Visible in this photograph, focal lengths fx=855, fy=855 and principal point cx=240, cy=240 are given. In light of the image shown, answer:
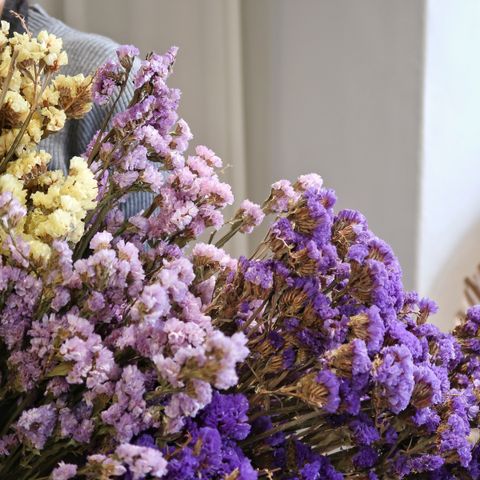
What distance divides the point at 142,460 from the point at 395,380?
124 mm

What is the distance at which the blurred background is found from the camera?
1582mm

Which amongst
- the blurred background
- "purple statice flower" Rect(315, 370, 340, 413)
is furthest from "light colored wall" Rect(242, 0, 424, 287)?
"purple statice flower" Rect(315, 370, 340, 413)

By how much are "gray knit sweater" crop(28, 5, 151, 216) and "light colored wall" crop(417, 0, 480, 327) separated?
2.45 feet

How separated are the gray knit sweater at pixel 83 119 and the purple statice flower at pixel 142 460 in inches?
20.6

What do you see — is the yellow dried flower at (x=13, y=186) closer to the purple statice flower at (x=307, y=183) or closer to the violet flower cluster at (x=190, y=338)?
the violet flower cluster at (x=190, y=338)

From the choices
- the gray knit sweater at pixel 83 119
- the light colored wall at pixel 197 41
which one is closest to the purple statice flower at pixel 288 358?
the gray knit sweater at pixel 83 119

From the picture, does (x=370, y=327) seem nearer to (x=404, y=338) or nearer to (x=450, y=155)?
(x=404, y=338)

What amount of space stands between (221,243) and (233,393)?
10 centimetres

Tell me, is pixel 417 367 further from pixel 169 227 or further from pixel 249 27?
pixel 249 27

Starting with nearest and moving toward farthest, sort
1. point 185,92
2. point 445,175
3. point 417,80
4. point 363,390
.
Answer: point 363,390 → point 417,80 → point 445,175 → point 185,92

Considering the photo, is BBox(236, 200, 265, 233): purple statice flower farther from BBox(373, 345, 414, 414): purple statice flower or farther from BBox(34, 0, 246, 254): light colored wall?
BBox(34, 0, 246, 254): light colored wall

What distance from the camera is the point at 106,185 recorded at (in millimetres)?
476

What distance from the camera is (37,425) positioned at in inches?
16.1

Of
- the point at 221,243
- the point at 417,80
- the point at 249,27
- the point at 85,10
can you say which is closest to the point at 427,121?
the point at 417,80
